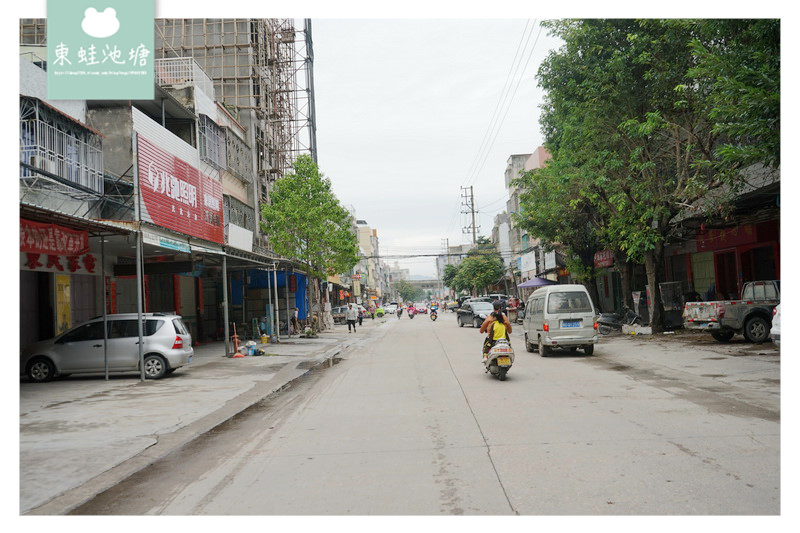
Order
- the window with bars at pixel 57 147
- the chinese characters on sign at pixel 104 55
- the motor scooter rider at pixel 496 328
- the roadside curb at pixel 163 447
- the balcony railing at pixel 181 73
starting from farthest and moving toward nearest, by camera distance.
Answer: the balcony railing at pixel 181 73 → the window with bars at pixel 57 147 → the motor scooter rider at pixel 496 328 → the chinese characters on sign at pixel 104 55 → the roadside curb at pixel 163 447

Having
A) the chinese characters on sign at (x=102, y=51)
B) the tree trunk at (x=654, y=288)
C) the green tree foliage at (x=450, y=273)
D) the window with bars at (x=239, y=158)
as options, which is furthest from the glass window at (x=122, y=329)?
the green tree foliage at (x=450, y=273)

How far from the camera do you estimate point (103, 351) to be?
15430mm

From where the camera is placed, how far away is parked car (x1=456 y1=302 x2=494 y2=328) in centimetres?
3641

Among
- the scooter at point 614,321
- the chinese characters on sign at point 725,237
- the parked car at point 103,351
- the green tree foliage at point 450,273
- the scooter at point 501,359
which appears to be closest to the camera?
the scooter at point 501,359

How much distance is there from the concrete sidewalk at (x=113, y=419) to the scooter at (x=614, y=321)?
45.6ft

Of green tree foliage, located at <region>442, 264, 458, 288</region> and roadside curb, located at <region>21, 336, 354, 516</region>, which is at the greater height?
green tree foliage, located at <region>442, 264, 458, 288</region>

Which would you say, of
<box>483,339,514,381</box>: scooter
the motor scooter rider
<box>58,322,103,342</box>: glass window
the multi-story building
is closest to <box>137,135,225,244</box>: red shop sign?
the multi-story building

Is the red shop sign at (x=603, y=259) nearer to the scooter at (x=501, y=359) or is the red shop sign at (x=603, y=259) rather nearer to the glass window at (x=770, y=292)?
the glass window at (x=770, y=292)

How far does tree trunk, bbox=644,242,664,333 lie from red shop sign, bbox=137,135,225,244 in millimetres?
16081

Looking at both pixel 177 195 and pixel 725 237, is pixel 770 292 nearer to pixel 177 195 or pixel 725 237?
pixel 725 237

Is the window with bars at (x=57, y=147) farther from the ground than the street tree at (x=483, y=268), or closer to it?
farther from the ground

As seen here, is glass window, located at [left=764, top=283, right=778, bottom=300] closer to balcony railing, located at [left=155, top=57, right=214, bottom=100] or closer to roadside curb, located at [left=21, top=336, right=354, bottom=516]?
roadside curb, located at [left=21, top=336, right=354, bottom=516]

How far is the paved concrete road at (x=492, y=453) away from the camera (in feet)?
16.2

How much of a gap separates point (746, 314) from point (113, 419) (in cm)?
1608
